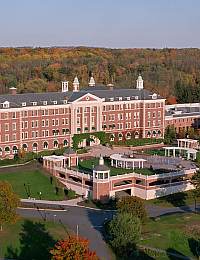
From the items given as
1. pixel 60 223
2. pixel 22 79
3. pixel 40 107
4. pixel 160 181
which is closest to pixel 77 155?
pixel 40 107

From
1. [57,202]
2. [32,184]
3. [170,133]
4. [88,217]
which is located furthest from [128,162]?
[170,133]

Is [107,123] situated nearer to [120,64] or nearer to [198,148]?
[198,148]

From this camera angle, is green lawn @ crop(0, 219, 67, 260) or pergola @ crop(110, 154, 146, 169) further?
pergola @ crop(110, 154, 146, 169)

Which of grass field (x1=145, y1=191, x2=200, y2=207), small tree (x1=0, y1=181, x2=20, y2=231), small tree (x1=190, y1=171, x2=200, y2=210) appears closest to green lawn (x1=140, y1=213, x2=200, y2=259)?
small tree (x1=190, y1=171, x2=200, y2=210)

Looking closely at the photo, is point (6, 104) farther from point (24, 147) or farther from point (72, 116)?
point (72, 116)

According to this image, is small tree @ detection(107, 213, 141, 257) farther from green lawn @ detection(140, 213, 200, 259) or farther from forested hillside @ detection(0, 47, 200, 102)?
forested hillside @ detection(0, 47, 200, 102)
